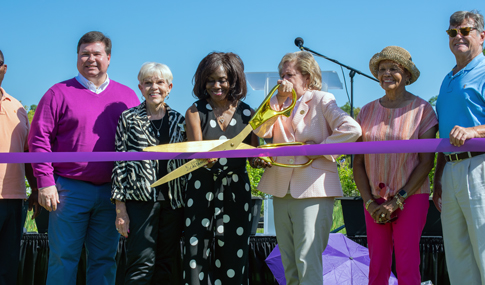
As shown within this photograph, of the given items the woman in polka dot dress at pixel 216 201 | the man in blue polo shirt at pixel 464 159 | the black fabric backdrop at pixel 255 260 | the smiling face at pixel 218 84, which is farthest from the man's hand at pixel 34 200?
the man in blue polo shirt at pixel 464 159

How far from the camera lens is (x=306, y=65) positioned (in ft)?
8.15

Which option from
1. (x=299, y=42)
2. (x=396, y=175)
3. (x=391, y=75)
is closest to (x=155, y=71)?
(x=391, y=75)

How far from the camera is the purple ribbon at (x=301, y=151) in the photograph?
206cm

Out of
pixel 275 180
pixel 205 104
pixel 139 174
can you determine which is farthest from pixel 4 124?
pixel 275 180

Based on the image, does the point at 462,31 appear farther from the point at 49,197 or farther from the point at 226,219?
the point at 49,197

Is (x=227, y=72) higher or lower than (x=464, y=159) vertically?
higher

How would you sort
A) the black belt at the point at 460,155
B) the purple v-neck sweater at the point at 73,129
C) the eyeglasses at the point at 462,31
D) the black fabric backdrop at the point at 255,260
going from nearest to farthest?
the black belt at the point at 460,155
the eyeglasses at the point at 462,31
the purple v-neck sweater at the point at 73,129
the black fabric backdrop at the point at 255,260

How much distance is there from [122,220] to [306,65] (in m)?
1.31

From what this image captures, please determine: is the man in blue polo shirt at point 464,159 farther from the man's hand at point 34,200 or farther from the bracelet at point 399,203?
the man's hand at point 34,200

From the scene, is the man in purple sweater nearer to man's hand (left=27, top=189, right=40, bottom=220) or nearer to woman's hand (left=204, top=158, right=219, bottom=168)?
man's hand (left=27, top=189, right=40, bottom=220)

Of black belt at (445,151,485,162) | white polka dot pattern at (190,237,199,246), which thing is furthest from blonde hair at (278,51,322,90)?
white polka dot pattern at (190,237,199,246)

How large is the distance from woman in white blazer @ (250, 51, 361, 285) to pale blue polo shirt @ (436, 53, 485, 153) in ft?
1.49

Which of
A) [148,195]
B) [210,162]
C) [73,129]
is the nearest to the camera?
[210,162]

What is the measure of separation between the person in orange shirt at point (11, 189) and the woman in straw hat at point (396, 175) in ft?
6.75
